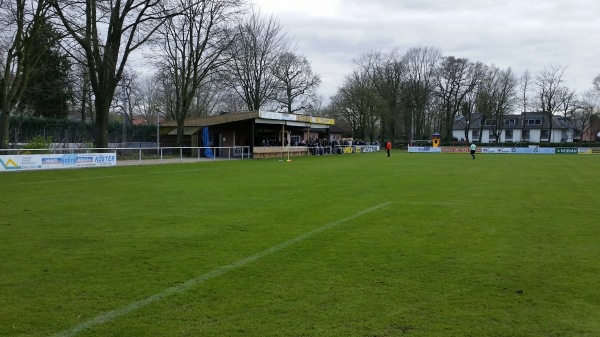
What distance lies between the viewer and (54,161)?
78.4 feet

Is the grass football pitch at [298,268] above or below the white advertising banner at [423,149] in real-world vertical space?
below

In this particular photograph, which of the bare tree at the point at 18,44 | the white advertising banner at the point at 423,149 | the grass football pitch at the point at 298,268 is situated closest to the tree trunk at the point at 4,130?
the bare tree at the point at 18,44

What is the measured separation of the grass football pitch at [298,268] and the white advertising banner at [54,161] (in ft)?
36.8

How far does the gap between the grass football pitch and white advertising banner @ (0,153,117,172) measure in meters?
11.2

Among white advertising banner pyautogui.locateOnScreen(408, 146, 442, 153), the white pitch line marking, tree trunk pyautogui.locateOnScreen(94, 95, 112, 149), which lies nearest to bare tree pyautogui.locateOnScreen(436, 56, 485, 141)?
white advertising banner pyautogui.locateOnScreen(408, 146, 442, 153)

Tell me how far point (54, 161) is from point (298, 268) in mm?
21927

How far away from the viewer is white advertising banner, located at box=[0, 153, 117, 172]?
2215cm

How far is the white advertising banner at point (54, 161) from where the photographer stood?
22.1m

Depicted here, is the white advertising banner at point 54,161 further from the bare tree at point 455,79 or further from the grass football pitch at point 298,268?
the bare tree at point 455,79

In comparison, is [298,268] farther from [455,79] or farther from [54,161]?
[455,79]

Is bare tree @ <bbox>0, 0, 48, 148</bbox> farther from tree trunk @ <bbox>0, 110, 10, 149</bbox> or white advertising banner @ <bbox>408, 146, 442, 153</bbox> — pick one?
white advertising banner @ <bbox>408, 146, 442, 153</bbox>

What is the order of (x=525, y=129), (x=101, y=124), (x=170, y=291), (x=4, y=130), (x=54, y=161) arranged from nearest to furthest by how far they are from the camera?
A: (x=170, y=291) < (x=54, y=161) < (x=4, y=130) < (x=101, y=124) < (x=525, y=129)

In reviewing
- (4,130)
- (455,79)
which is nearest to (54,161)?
(4,130)

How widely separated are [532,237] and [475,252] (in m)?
1.83
